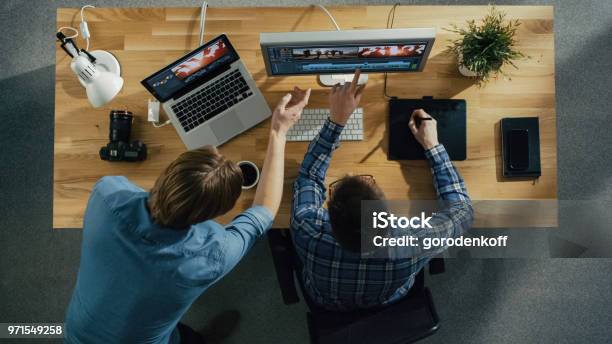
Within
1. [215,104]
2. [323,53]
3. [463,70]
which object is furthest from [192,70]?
[463,70]

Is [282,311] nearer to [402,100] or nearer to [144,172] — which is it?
[144,172]

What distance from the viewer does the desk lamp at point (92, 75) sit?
143 centimetres

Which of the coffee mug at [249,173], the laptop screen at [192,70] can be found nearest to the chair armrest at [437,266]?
the coffee mug at [249,173]

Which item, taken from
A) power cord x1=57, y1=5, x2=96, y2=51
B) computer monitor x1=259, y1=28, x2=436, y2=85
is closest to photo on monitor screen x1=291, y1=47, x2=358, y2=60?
computer monitor x1=259, y1=28, x2=436, y2=85

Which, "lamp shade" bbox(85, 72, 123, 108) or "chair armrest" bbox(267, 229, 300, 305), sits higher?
"lamp shade" bbox(85, 72, 123, 108)

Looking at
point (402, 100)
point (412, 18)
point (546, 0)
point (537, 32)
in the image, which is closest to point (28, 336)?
point (402, 100)

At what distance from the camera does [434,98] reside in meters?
1.61

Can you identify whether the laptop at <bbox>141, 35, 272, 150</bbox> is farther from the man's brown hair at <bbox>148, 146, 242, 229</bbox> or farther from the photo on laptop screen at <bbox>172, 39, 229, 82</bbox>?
the man's brown hair at <bbox>148, 146, 242, 229</bbox>

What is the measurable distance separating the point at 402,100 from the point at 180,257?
0.96 m

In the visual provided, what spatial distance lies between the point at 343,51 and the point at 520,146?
29.5 inches

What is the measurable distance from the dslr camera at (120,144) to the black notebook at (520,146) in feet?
4.36

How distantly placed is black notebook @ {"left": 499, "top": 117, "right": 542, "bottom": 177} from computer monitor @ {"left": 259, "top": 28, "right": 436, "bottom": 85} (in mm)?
419

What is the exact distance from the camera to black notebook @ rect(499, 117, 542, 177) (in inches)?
61.6

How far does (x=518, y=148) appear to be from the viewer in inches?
61.8
